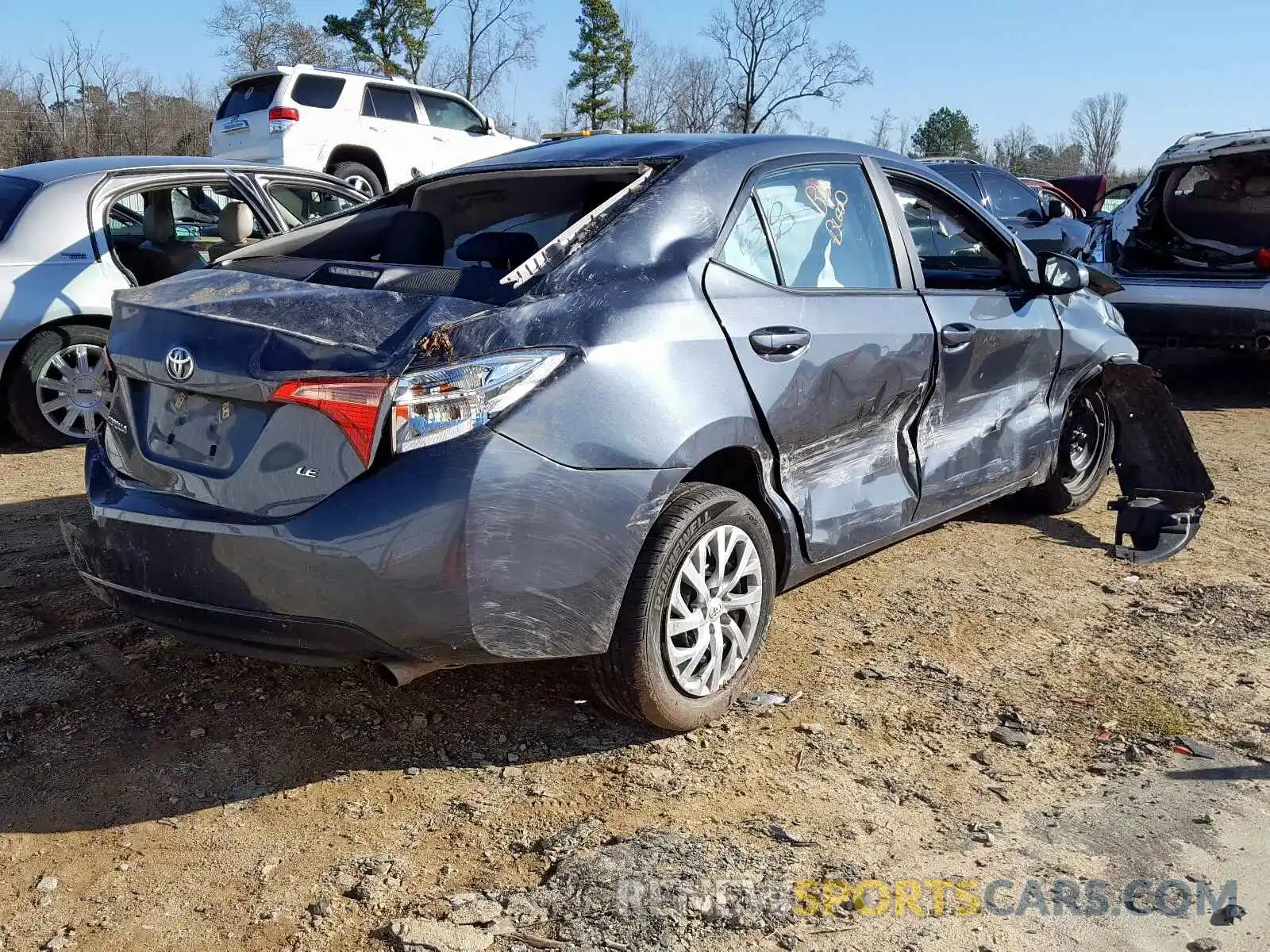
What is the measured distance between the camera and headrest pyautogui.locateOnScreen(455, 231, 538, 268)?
3.58 m

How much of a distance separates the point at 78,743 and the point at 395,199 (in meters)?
2.18

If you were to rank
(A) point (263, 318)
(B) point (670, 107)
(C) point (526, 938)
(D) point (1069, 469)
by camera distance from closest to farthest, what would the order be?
(C) point (526, 938) < (A) point (263, 318) < (D) point (1069, 469) < (B) point (670, 107)

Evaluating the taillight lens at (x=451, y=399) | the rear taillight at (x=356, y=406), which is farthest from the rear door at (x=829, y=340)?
the rear taillight at (x=356, y=406)

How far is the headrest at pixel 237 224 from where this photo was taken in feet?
15.6

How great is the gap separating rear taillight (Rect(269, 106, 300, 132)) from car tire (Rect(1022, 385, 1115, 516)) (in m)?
11.7

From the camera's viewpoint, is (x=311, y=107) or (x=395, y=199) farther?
(x=311, y=107)

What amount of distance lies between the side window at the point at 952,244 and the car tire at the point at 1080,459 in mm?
843

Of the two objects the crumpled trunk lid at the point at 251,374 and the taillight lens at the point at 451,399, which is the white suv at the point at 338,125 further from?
the taillight lens at the point at 451,399

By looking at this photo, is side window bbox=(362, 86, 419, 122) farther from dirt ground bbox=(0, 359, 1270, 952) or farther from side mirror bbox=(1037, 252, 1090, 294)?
side mirror bbox=(1037, 252, 1090, 294)

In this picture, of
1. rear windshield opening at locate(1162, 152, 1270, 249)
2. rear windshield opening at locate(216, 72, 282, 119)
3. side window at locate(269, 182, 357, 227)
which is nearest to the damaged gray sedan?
side window at locate(269, 182, 357, 227)

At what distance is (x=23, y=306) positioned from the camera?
6.09 m

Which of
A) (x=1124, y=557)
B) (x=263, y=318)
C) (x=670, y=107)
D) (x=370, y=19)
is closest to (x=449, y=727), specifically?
(x=263, y=318)

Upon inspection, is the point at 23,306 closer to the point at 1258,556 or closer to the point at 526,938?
the point at 526,938

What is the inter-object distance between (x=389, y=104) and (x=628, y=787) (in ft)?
45.9
